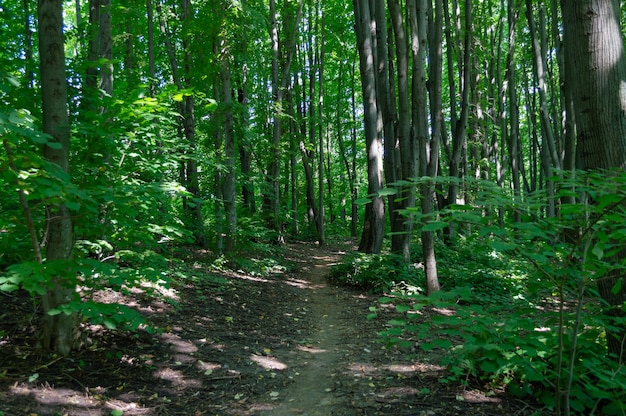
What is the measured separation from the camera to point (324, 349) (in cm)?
543

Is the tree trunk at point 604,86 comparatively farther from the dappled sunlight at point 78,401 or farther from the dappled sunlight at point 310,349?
the dappled sunlight at point 78,401

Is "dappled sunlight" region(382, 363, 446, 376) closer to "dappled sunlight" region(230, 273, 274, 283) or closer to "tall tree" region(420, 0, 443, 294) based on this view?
"tall tree" region(420, 0, 443, 294)

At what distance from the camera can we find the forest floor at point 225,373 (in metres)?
3.45

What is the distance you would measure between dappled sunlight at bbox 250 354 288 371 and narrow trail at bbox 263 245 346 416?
0.26 meters

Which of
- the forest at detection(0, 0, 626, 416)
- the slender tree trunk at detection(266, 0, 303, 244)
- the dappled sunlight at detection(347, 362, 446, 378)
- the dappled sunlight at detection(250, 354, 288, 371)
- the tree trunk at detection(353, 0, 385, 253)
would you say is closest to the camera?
the forest at detection(0, 0, 626, 416)


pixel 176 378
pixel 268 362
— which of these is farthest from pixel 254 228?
pixel 176 378

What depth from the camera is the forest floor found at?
11.3ft

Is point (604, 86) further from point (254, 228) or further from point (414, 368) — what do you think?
point (254, 228)

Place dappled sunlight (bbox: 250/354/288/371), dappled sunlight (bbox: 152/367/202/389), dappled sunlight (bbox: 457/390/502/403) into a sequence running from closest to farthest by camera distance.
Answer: dappled sunlight (bbox: 457/390/502/403), dappled sunlight (bbox: 152/367/202/389), dappled sunlight (bbox: 250/354/288/371)

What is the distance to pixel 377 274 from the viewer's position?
29.0 ft

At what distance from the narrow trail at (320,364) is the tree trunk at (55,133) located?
2239 millimetres

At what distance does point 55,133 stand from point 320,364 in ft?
12.3

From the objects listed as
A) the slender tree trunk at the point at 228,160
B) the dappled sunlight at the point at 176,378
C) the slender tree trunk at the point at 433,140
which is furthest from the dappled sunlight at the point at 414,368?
the slender tree trunk at the point at 228,160

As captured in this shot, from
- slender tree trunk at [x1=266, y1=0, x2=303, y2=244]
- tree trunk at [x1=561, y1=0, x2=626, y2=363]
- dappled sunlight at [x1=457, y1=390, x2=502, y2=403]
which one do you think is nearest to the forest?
tree trunk at [x1=561, y1=0, x2=626, y2=363]
